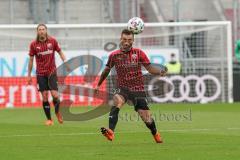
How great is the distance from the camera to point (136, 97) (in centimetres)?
1468

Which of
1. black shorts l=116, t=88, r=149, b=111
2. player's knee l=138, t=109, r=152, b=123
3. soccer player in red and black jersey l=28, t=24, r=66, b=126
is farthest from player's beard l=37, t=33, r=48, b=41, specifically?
player's knee l=138, t=109, r=152, b=123

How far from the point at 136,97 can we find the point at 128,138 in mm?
1224

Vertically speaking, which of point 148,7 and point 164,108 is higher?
point 148,7

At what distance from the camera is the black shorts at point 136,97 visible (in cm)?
1461

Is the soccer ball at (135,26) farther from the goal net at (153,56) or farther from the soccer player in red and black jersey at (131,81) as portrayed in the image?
the goal net at (153,56)

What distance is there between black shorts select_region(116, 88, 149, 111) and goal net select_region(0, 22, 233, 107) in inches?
544

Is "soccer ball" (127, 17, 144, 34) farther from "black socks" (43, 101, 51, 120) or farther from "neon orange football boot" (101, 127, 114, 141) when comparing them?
"black socks" (43, 101, 51, 120)

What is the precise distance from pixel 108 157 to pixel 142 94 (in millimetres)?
2877

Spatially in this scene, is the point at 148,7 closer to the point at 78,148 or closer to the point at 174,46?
the point at 174,46

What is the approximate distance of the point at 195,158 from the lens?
11.8m

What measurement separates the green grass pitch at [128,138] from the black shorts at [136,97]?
0.63 meters

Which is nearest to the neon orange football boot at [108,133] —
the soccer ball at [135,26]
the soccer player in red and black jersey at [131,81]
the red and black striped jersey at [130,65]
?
the soccer player in red and black jersey at [131,81]

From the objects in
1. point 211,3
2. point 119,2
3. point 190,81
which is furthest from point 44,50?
point 211,3

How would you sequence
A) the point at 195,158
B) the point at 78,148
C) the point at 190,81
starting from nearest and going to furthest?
the point at 195,158 → the point at 78,148 → the point at 190,81
